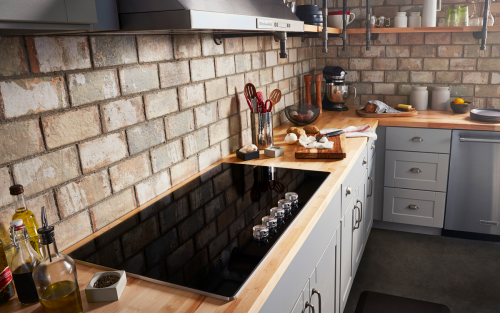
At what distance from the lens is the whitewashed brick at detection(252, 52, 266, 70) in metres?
2.40

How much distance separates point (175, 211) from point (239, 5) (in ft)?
2.50

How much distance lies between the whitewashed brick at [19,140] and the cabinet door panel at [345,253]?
4.52 feet

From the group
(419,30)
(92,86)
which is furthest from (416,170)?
(92,86)

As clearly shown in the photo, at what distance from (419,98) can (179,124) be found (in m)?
2.29

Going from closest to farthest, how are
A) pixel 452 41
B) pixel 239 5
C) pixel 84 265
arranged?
1. pixel 84 265
2. pixel 239 5
3. pixel 452 41

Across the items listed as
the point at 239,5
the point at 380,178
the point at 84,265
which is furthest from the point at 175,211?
the point at 380,178

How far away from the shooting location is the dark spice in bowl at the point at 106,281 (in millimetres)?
981

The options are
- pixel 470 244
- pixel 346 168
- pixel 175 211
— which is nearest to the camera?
pixel 175 211

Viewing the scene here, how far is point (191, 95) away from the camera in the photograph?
5.91 feet

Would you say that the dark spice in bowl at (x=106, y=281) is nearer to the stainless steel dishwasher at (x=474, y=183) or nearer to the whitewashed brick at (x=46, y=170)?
the whitewashed brick at (x=46, y=170)

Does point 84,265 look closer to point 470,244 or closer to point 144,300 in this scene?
point 144,300

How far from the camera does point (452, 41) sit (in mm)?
3191

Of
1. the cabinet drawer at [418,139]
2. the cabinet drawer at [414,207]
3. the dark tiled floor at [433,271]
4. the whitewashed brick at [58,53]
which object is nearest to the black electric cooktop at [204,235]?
the whitewashed brick at [58,53]

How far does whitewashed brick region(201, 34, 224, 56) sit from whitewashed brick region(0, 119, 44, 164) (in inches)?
37.8
